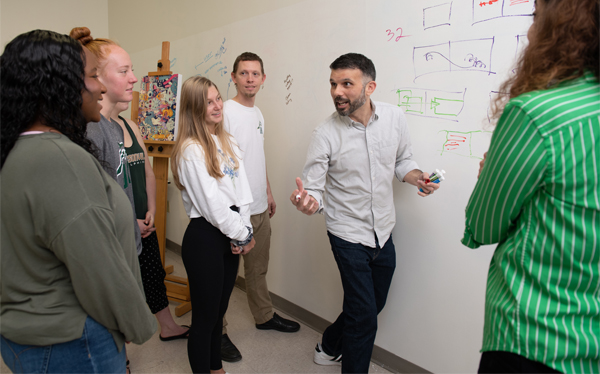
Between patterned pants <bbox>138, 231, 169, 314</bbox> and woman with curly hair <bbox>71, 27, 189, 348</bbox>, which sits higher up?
woman with curly hair <bbox>71, 27, 189, 348</bbox>

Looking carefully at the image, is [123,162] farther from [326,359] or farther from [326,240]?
[326,359]

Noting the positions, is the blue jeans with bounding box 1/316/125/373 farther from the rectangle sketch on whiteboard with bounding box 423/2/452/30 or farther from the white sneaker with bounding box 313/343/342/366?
the rectangle sketch on whiteboard with bounding box 423/2/452/30

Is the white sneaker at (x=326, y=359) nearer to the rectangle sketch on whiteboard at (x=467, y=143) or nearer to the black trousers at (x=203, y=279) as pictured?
the black trousers at (x=203, y=279)

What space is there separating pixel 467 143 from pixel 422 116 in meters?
0.28

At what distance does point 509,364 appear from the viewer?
2.49 feet

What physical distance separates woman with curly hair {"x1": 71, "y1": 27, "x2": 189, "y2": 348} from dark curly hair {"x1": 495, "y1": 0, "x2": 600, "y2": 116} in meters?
1.43

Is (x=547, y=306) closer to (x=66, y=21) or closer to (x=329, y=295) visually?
(x=329, y=295)

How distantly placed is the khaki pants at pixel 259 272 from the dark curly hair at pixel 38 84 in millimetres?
1600

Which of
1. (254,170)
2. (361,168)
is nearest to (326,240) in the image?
(254,170)

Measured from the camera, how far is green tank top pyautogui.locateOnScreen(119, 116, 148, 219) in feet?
6.60

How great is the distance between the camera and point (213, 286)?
1.63 metres

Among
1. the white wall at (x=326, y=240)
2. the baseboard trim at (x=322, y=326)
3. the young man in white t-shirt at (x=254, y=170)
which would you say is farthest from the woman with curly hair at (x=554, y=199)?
Result: the young man in white t-shirt at (x=254, y=170)

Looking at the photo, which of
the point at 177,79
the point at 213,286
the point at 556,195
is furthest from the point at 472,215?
the point at 177,79

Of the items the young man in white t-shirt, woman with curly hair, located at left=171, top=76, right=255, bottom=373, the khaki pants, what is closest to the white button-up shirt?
woman with curly hair, located at left=171, top=76, right=255, bottom=373
